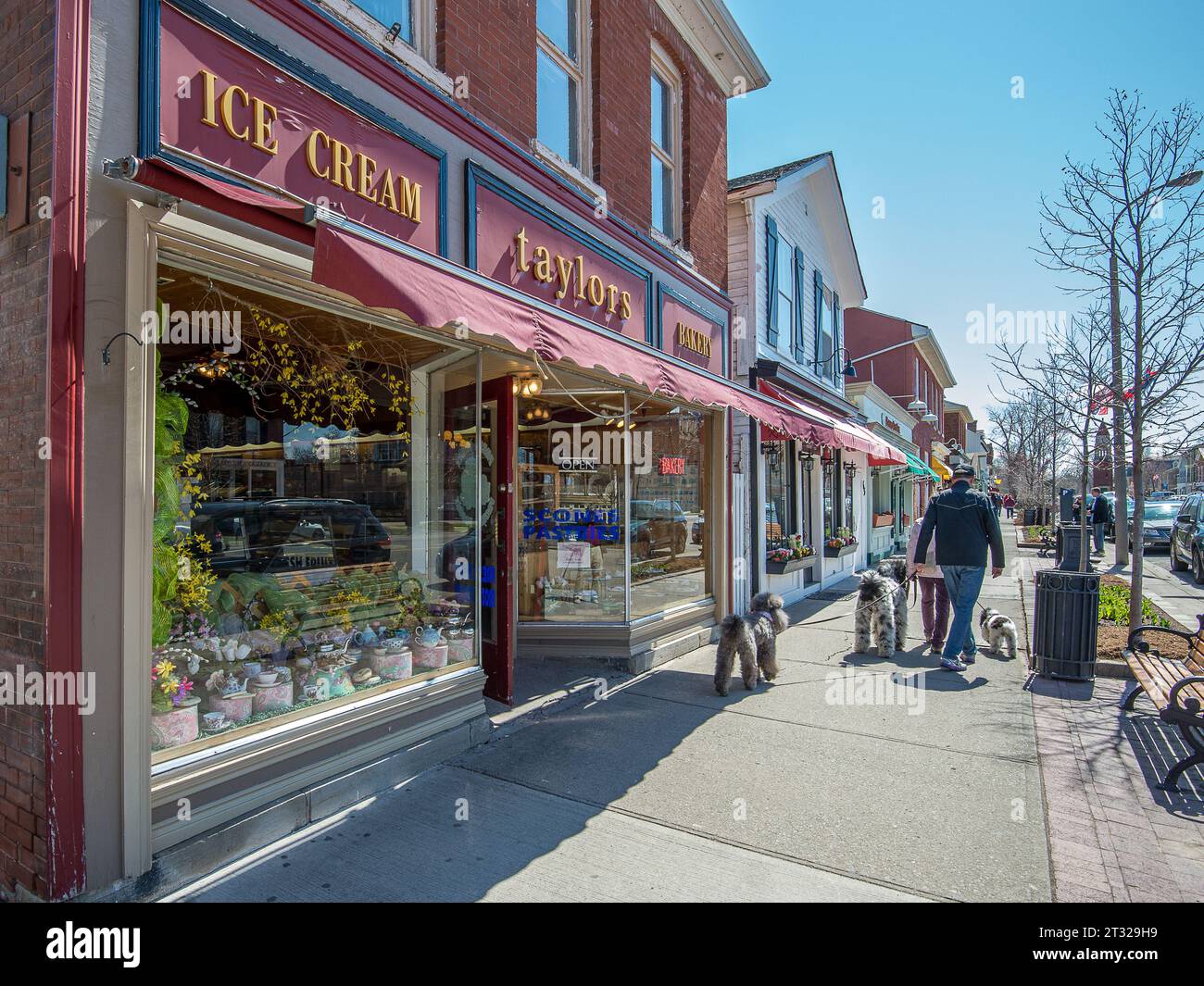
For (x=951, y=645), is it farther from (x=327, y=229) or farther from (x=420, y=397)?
(x=327, y=229)

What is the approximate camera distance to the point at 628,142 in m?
7.30

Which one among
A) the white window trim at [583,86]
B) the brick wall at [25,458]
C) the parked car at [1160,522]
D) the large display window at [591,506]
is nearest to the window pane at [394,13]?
the white window trim at [583,86]

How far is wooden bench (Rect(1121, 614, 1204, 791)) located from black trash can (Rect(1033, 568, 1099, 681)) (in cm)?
36

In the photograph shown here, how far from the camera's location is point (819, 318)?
14.3 metres

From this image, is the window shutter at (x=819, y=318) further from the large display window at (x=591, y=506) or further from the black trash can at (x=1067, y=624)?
the black trash can at (x=1067, y=624)

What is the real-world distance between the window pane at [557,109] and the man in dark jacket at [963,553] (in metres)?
5.00

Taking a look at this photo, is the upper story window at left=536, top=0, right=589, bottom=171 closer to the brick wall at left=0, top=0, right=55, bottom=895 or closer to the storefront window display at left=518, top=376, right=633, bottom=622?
the storefront window display at left=518, top=376, right=633, bottom=622

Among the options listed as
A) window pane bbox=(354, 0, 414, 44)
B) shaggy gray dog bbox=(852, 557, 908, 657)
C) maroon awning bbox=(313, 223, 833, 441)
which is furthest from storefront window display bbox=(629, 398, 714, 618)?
window pane bbox=(354, 0, 414, 44)

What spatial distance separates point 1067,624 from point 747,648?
3.01 meters

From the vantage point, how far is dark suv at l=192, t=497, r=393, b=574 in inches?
167

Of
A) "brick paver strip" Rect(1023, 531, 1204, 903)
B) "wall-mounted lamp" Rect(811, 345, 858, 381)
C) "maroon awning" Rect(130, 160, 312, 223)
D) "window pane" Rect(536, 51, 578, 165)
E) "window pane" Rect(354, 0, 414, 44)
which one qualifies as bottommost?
"brick paver strip" Rect(1023, 531, 1204, 903)

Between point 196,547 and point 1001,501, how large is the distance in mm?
51750

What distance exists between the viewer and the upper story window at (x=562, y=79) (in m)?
6.39
